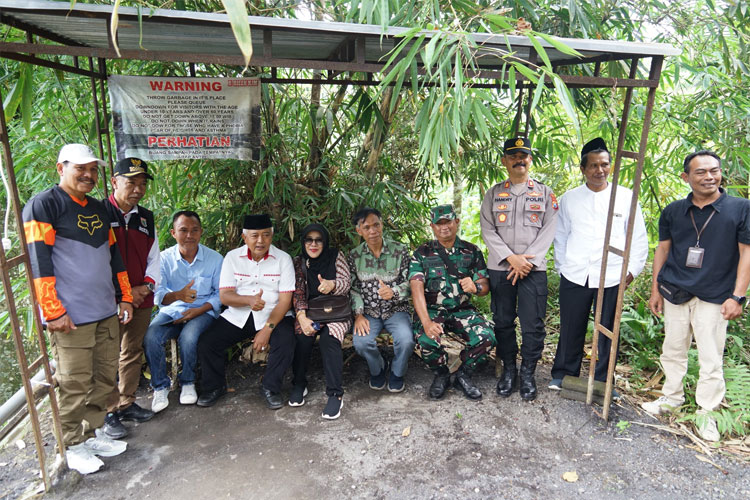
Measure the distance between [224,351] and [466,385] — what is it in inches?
67.5

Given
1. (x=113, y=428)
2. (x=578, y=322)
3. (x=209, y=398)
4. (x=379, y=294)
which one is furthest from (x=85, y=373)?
(x=578, y=322)

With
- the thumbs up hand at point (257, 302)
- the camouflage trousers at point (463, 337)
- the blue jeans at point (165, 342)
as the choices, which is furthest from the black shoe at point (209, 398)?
the camouflage trousers at point (463, 337)

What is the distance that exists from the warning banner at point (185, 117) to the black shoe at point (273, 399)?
5.36 feet

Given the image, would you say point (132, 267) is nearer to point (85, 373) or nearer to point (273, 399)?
point (85, 373)

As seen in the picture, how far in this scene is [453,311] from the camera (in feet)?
11.7

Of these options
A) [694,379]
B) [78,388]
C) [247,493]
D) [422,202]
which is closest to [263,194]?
[422,202]

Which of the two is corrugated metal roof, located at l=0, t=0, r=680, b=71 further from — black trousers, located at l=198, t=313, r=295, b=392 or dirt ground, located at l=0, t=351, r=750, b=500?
dirt ground, located at l=0, t=351, r=750, b=500

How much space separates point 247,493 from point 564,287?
240 centimetres

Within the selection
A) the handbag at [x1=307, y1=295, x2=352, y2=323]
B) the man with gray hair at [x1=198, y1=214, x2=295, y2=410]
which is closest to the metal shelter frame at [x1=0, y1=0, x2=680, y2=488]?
the man with gray hair at [x1=198, y1=214, x2=295, y2=410]

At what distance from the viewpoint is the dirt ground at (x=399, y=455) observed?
2516 mm

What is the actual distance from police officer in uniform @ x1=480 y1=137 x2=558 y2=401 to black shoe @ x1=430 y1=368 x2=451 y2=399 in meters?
0.37

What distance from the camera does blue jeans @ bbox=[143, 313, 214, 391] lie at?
3309mm

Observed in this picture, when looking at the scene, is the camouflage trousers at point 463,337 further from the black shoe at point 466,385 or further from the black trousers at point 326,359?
the black trousers at point 326,359

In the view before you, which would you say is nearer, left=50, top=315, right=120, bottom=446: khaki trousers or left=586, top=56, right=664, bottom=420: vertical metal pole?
left=50, top=315, right=120, bottom=446: khaki trousers
